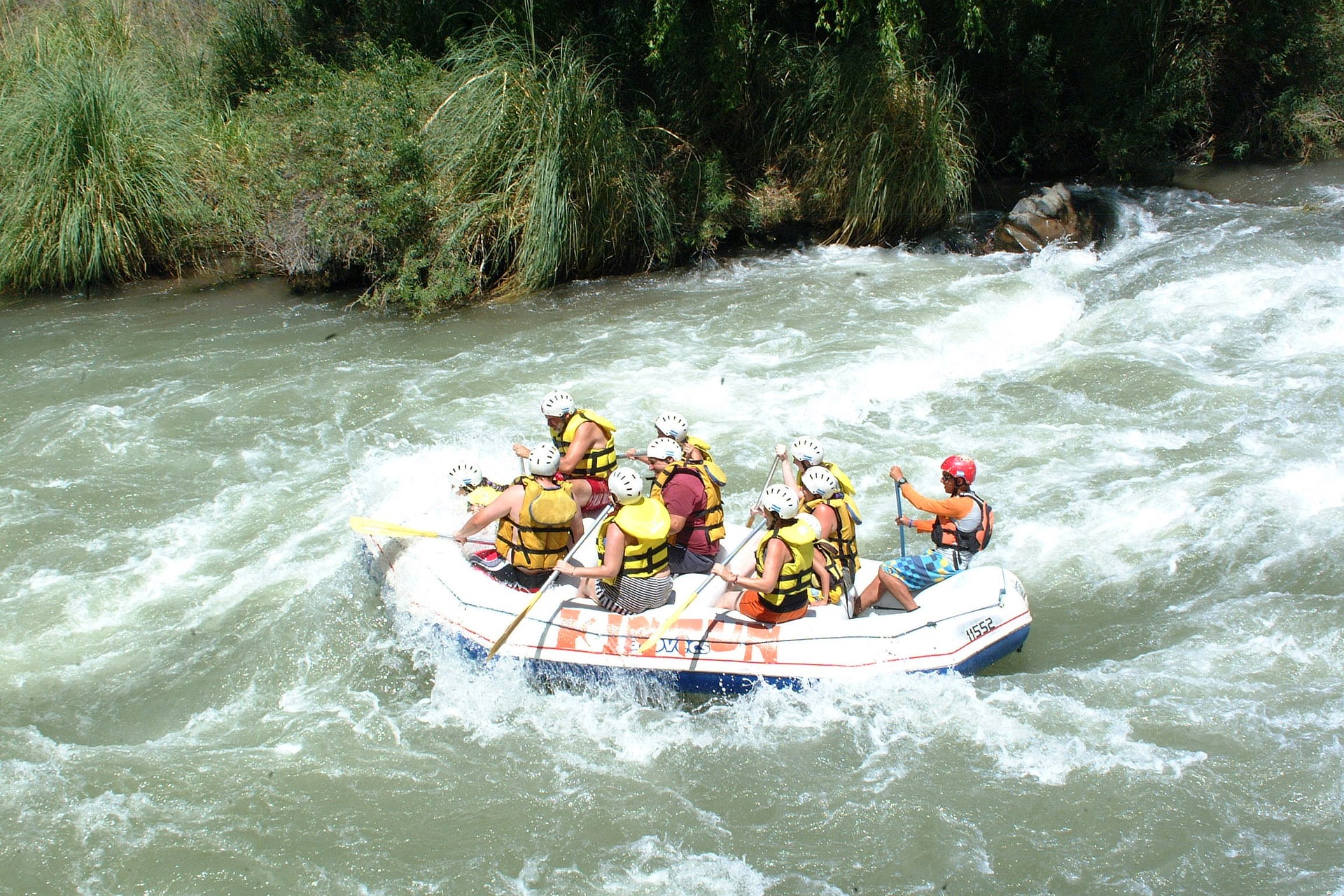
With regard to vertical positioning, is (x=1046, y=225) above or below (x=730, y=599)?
above

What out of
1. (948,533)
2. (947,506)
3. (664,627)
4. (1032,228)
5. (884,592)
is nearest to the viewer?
(664,627)

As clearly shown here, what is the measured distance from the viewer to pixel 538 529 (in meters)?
6.10

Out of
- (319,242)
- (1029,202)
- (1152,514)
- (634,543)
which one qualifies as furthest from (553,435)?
(1029,202)

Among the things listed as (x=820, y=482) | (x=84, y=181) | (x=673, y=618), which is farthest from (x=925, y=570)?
(x=84, y=181)

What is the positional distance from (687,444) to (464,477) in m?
1.44

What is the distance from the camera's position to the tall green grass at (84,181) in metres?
11.9

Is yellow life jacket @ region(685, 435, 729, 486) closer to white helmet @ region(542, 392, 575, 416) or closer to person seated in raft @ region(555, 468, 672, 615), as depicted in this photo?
person seated in raft @ region(555, 468, 672, 615)

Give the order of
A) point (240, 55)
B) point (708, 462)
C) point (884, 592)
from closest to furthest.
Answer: point (884, 592)
point (708, 462)
point (240, 55)

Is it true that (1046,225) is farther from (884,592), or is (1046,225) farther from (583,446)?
(884,592)

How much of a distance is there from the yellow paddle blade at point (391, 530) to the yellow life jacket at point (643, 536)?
1.28 m

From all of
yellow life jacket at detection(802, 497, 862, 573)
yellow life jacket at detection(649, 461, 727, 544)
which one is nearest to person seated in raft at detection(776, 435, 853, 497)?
yellow life jacket at detection(802, 497, 862, 573)

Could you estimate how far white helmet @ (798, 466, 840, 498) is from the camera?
19.2 feet

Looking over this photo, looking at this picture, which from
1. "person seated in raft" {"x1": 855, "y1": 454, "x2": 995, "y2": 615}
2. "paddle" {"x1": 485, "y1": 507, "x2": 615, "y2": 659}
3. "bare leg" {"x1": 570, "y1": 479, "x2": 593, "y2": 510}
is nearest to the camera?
"paddle" {"x1": 485, "y1": 507, "x2": 615, "y2": 659}

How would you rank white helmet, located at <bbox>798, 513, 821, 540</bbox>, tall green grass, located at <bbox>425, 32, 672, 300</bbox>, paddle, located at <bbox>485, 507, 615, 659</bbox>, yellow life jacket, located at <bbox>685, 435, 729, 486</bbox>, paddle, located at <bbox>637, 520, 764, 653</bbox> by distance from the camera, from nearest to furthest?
white helmet, located at <bbox>798, 513, 821, 540</bbox>, paddle, located at <bbox>637, 520, 764, 653</bbox>, paddle, located at <bbox>485, 507, 615, 659</bbox>, yellow life jacket, located at <bbox>685, 435, 729, 486</bbox>, tall green grass, located at <bbox>425, 32, 672, 300</bbox>
